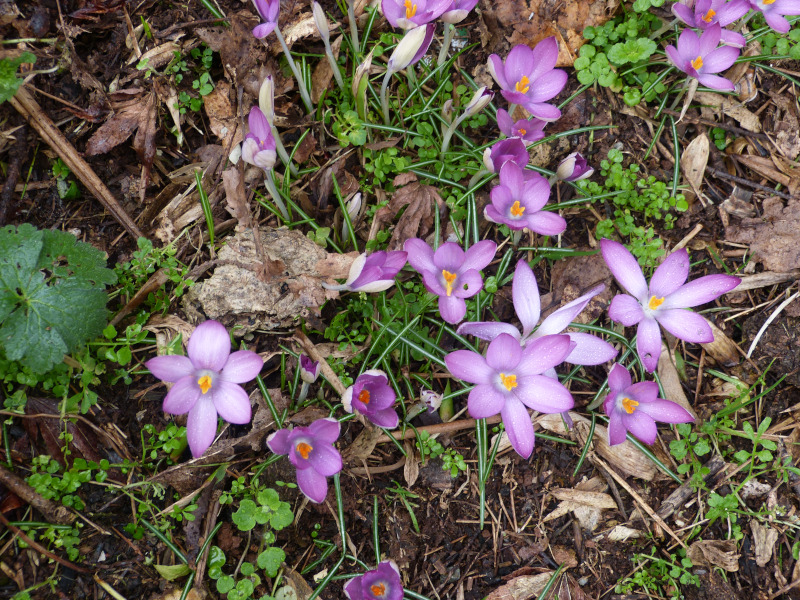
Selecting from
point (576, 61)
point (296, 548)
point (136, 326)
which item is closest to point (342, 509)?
point (296, 548)

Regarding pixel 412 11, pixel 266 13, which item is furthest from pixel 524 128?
pixel 266 13

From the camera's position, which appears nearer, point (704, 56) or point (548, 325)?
point (548, 325)

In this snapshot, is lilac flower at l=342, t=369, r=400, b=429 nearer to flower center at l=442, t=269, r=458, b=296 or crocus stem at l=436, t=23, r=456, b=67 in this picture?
flower center at l=442, t=269, r=458, b=296

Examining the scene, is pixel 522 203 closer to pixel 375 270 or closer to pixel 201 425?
pixel 375 270

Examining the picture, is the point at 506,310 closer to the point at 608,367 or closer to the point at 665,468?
the point at 608,367

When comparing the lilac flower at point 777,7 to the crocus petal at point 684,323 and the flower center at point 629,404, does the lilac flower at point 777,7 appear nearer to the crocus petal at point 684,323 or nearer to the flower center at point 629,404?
the crocus petal at point 684,323
